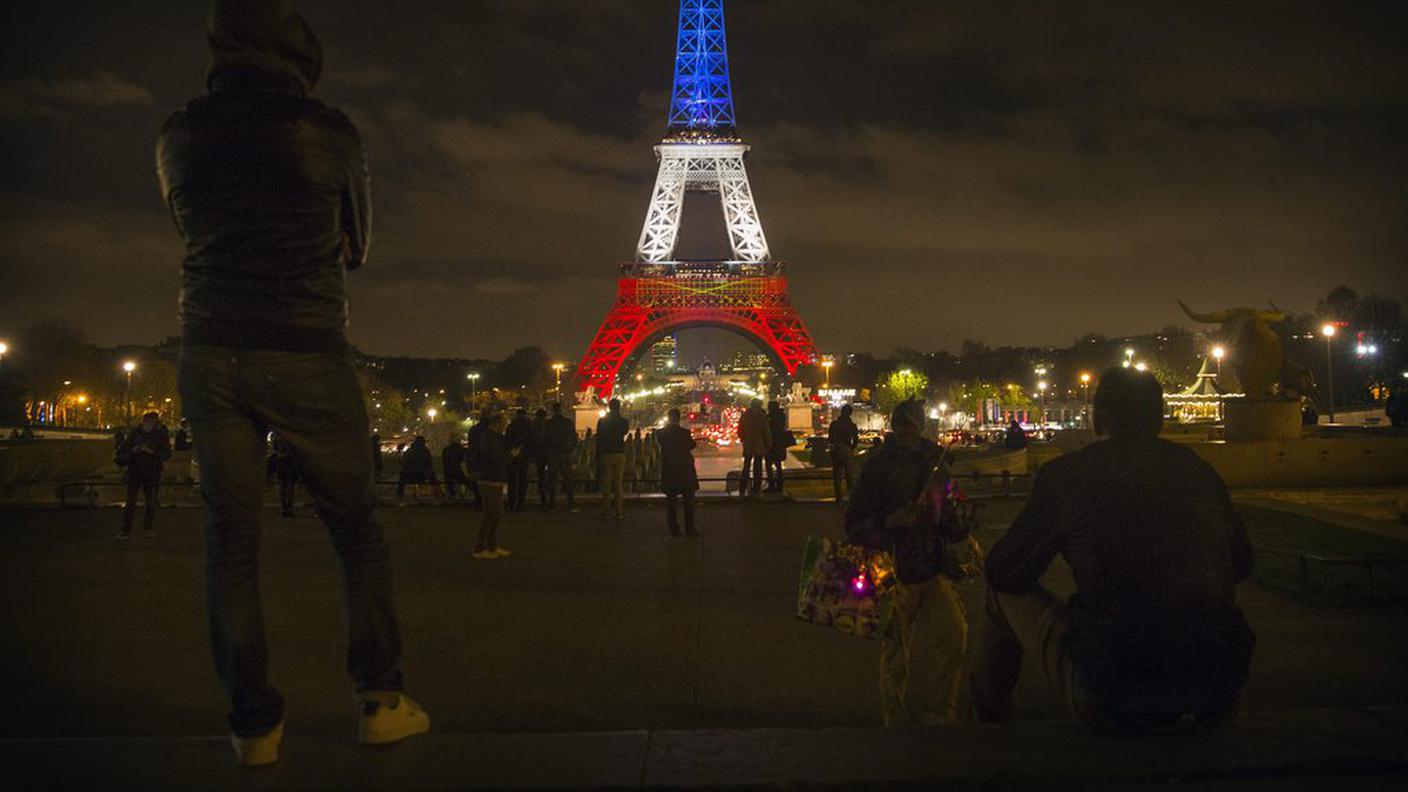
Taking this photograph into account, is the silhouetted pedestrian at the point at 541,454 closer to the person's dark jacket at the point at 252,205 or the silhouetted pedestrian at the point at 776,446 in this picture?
the silhouetted pedestrian at the point at 776,446

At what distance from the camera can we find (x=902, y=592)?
4914 millimetres

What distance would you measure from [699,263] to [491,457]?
189 ft

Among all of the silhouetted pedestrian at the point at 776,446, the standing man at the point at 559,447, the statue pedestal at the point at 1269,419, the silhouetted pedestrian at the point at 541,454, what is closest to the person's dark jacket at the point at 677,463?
the standing man at the point at 559,447

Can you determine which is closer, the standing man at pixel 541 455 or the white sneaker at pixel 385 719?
the white sneaker at pixel 385 719

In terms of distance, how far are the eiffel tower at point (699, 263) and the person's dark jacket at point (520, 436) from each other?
4844 centimetres

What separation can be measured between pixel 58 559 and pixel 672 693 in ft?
25.3

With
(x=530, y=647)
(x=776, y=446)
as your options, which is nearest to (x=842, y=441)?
(x=776, y=446)

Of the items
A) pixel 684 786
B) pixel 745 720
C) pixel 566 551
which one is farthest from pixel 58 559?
pixel 684 786

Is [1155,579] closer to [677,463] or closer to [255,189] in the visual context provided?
[255,189]

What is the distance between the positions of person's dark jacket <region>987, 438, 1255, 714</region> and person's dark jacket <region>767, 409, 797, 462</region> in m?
14.3

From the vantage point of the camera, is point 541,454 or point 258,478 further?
point 541,454

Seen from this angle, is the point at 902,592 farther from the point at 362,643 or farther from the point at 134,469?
the point at 134,469

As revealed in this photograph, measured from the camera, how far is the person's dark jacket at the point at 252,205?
120 inches

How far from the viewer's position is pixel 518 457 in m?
Answer: 15.9
